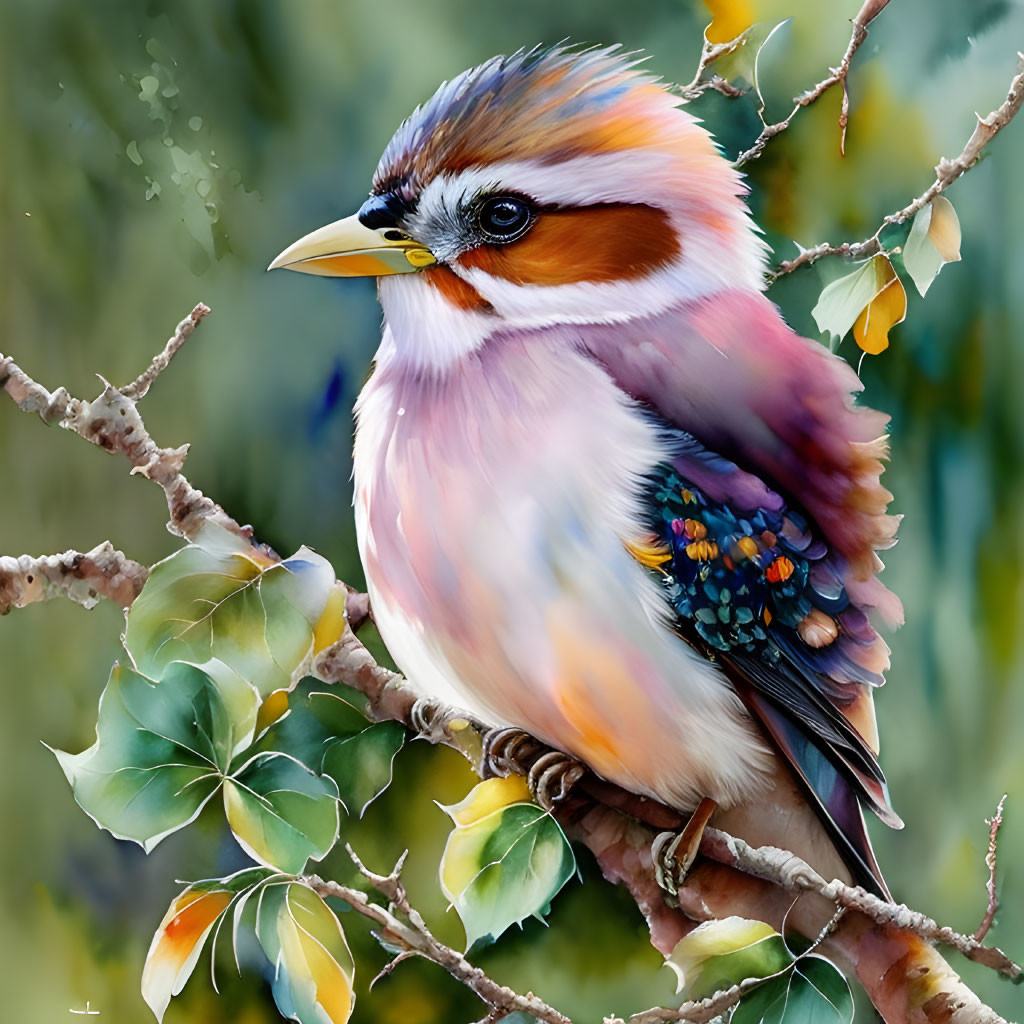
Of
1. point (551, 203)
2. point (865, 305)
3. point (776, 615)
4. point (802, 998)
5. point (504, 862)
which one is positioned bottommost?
point (802, 998)

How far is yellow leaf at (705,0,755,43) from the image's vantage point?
0.61 metres

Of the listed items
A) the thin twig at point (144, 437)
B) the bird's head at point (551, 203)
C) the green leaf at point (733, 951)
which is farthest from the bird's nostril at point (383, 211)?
the green leaf at point (733, 951)

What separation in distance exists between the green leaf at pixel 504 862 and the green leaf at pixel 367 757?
0.06 meters

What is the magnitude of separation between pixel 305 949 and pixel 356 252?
1.35 ft

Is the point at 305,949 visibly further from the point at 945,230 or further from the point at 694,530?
the point at 945,230

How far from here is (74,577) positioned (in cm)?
65

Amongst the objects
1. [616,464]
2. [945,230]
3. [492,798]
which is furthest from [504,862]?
[945,230]

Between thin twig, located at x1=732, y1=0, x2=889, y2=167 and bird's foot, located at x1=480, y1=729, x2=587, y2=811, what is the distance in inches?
14.7

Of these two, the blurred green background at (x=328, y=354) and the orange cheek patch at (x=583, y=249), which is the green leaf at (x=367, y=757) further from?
the orange cheek patch at (x=583, y=249)

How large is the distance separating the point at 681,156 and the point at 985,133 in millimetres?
196

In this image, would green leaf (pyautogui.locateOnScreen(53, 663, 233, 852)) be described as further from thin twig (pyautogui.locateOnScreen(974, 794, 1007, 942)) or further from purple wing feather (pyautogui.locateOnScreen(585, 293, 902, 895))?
thin twig (pyautogui.locateOnScreen(974, 794, 1007, 942))

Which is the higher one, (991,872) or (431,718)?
(431,718)

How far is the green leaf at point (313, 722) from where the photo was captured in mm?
619

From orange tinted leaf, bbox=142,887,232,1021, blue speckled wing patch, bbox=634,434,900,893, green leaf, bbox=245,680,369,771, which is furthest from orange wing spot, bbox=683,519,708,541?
orange tinted leaf, bbox=142,887,232,1021
